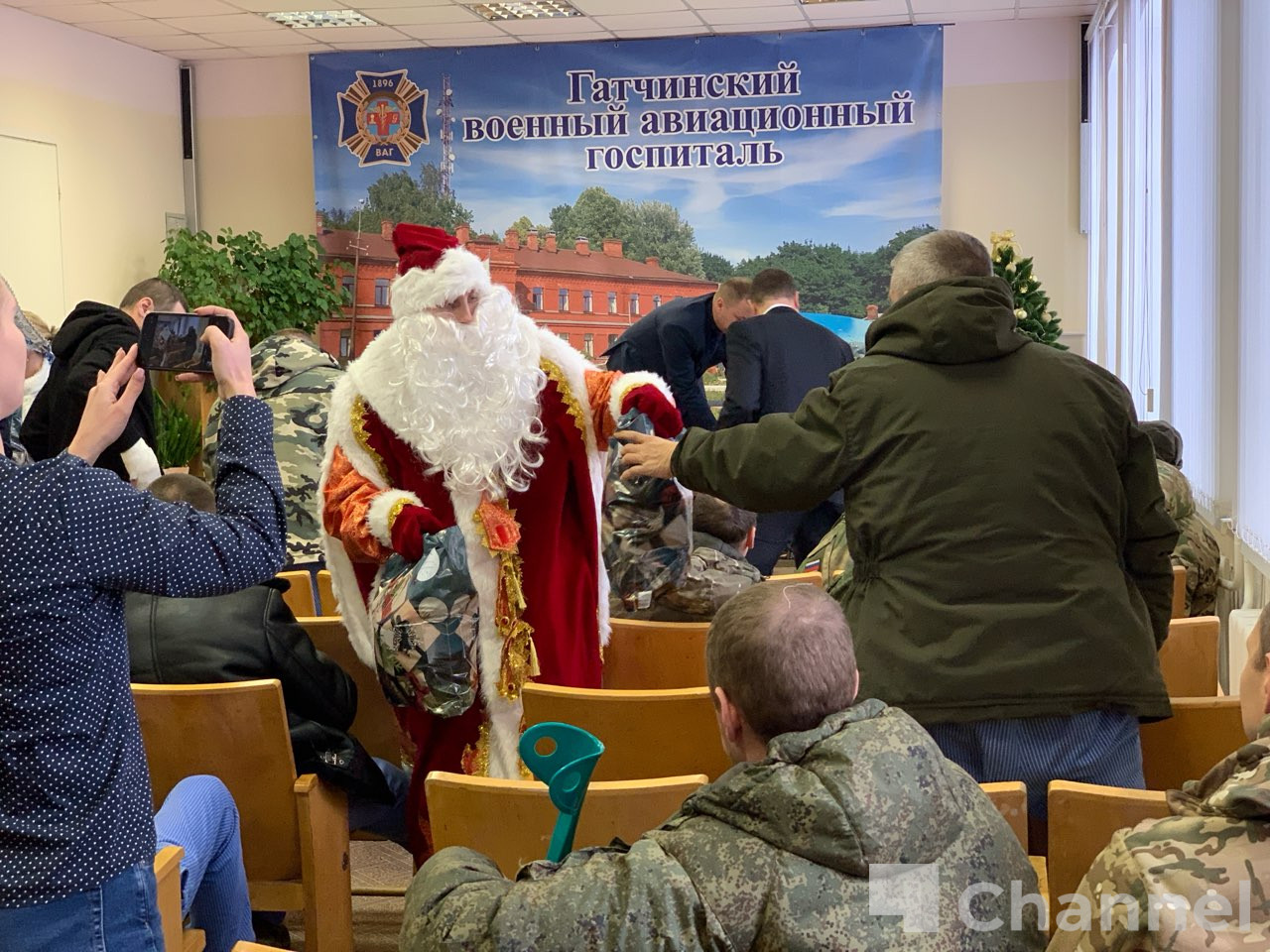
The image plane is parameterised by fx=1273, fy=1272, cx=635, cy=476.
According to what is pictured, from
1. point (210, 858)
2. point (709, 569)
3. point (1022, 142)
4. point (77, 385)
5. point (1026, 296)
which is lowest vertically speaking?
point (210, 858)

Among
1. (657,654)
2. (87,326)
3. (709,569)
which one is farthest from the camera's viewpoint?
(87,326)

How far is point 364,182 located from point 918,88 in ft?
13.7

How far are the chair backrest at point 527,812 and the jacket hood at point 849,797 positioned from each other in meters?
0.46

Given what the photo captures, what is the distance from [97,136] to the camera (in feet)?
29.7

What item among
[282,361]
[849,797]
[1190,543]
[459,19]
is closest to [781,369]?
[282,361]

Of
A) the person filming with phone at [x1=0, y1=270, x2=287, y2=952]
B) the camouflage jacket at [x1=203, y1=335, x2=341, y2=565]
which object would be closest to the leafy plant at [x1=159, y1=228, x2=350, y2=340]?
the camouflage jacket at [x1=203, y1=335, x2=341, y2=565]

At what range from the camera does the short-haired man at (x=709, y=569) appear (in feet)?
9.70

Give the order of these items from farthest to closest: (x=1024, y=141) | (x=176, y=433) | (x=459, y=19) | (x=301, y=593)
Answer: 1. (x=1024, y=141)
2. (x=459, y=19)
3. (x=176, y=433)
4. (x=301, y=593)

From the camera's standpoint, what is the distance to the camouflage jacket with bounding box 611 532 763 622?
2.96 metres

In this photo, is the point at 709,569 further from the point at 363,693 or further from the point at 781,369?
the point at 781,369

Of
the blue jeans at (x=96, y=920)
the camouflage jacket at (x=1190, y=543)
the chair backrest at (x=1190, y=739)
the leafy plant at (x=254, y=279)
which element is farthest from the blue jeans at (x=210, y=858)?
the leafy plant at (x=254, y=279)

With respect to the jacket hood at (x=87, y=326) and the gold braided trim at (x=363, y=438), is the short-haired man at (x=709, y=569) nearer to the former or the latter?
the gold braided trim at (x=363, y=438)

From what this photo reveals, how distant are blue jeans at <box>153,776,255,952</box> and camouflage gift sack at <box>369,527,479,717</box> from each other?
402mm

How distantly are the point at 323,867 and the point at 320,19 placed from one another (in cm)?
749
